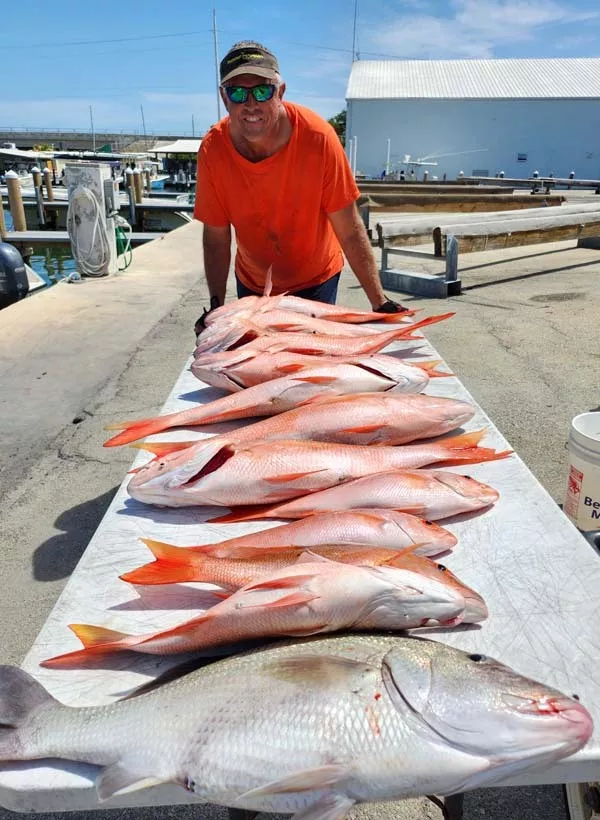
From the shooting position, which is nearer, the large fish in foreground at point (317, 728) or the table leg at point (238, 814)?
the large fish in foreground at point (317, 728)

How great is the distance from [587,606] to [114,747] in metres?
1.15

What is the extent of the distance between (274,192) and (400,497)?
7.24ft

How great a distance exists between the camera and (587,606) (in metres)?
1.55

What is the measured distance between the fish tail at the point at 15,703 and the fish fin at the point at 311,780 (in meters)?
0.50

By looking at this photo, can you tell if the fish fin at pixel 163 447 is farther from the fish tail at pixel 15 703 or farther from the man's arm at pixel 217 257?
the man's arm at pixel 217 257

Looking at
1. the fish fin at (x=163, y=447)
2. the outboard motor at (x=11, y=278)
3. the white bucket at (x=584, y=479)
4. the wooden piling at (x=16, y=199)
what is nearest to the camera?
the fish fin at (x=163, y=447)

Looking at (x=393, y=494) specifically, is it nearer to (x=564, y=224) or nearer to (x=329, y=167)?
(x=329, y=167)

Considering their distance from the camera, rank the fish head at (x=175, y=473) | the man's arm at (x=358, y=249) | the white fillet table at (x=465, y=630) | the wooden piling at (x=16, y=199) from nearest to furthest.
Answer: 1. the white fillet table at (x=465, y=630)
2. the fish head at (x=175, y=473)
3. the man's arm at (x=358, y=249)
4. the wooden piling at (x=16, y=199)

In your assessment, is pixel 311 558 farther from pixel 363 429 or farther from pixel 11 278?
pixel 11 278

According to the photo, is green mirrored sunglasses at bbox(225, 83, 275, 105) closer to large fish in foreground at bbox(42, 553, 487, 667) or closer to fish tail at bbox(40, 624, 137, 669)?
large fish in foreground at bbox(42, 553, 487, 667)

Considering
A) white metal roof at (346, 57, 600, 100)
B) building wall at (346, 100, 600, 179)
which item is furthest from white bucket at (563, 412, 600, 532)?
white metal roof at (346, 57, 600, 100)

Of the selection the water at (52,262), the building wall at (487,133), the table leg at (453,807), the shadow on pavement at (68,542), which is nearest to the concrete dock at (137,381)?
the shadow on pavement at (68,542)

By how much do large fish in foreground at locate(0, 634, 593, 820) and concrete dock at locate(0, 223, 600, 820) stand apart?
119 centimetres

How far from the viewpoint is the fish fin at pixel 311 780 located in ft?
3.60
